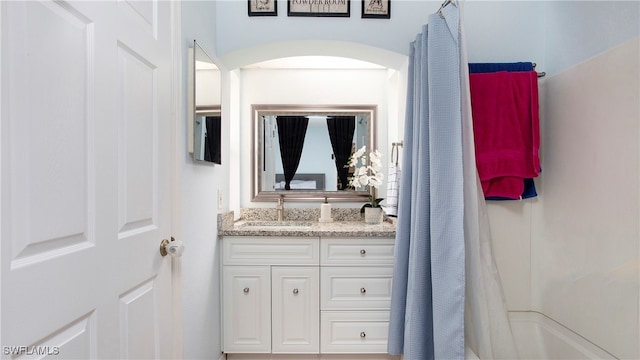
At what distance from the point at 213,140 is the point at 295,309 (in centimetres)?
111

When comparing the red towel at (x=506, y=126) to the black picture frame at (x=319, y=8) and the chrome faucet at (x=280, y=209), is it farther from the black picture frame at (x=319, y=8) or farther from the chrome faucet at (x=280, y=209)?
the chrome faucet at (x=280, y=209)

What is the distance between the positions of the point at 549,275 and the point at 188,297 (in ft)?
6.10

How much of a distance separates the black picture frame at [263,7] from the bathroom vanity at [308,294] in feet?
4.16

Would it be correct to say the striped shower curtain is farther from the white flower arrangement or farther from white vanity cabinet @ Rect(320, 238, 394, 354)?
the white flower arrangement

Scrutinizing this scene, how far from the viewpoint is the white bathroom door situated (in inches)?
26.6

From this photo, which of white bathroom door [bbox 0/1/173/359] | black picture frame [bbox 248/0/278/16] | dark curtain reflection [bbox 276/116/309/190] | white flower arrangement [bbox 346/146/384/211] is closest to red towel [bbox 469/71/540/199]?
white flower arrangement [bbox 346/146/384/211]

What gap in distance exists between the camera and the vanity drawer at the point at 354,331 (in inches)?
80.0

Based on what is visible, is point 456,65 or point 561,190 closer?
point 456,65

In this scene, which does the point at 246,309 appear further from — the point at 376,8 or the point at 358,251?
the point at 376,8

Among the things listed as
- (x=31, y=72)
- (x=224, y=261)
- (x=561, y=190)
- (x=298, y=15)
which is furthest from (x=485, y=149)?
(x=31, y=72)

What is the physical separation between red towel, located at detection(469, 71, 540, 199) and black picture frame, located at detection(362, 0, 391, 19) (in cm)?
64

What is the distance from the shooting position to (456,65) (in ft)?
4.91

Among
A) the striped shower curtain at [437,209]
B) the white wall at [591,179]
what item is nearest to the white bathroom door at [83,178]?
the striped shower curtain at [437,209]

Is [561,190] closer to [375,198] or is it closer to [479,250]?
[479,250]
